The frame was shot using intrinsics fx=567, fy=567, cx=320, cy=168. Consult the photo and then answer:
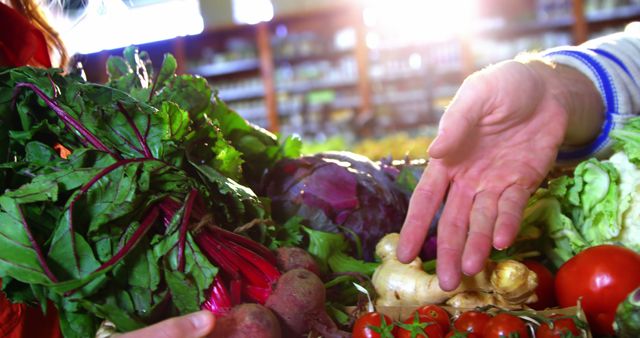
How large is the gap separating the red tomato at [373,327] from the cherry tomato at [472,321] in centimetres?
11

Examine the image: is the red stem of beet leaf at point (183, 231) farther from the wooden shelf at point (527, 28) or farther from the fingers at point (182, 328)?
the wooden shelf at point (527, 28)

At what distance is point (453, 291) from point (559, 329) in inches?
10.0

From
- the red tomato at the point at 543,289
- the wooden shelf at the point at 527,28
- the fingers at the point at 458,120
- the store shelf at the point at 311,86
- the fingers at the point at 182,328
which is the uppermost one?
the wooden shelf at the point at 527,28

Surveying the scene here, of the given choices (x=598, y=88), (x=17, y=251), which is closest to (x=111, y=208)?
(x=17, y=251)

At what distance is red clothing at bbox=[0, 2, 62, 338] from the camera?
3.21 ft

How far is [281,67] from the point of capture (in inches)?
285

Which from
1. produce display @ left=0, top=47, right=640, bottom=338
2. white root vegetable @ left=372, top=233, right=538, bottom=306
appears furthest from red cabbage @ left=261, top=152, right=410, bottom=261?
white root vegetable @ left=372, top=233, right=538, bottom=306

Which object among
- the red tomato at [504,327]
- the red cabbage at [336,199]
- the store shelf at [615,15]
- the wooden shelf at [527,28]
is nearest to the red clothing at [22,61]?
the red cabbage at [336,199]

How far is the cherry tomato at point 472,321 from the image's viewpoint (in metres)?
0.87

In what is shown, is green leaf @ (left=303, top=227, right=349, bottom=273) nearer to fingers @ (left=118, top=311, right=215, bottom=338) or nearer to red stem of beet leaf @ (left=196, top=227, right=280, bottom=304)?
red stem of beet leaf @ (left=196, top=227, right=280, bottom=304)

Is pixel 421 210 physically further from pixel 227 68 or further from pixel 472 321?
pixel 227 68

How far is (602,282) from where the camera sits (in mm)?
993

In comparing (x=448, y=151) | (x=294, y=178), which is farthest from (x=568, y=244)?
(x=294, y=178)

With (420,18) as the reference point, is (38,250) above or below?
below
